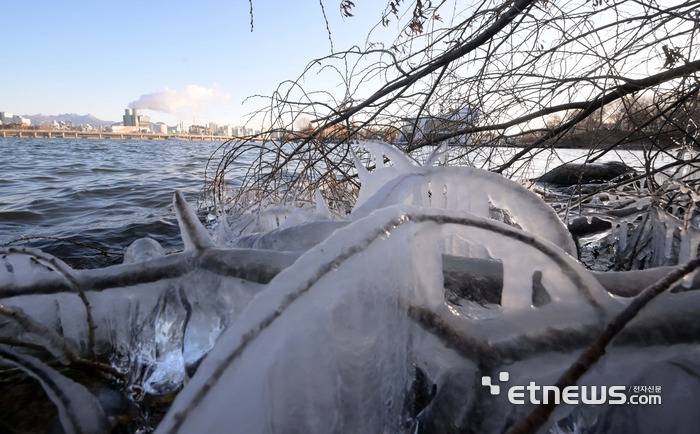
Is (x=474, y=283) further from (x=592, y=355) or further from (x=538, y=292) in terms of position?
(x=592, y=355)

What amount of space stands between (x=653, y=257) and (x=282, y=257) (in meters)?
2.26

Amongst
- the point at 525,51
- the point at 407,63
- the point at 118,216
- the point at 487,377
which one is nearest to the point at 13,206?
the point at 118,216

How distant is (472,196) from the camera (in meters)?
1.06

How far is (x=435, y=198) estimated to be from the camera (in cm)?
113

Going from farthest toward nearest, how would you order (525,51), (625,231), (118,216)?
(118,216), (625,231), (525,51)

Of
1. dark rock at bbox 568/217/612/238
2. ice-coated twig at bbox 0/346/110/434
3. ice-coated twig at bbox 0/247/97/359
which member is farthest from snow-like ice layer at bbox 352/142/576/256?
dark rock at bbox 568/217/612/238

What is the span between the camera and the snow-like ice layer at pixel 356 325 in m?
0.54

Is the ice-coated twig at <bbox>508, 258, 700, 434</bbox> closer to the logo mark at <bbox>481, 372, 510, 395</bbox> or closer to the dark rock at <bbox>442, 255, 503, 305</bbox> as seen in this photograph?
the logo mark at <bbox>481, 372, 510, 395</bbox>

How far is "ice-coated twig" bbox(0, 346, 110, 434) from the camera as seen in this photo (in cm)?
93

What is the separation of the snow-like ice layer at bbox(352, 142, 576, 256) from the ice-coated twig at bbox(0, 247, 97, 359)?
27.2 inches

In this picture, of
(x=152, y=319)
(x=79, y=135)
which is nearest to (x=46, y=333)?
(x=152, y=319)

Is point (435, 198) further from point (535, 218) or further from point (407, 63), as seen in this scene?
point (407, 63)

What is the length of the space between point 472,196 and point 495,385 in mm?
527

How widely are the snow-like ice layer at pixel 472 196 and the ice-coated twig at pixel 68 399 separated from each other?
2.61 ft
